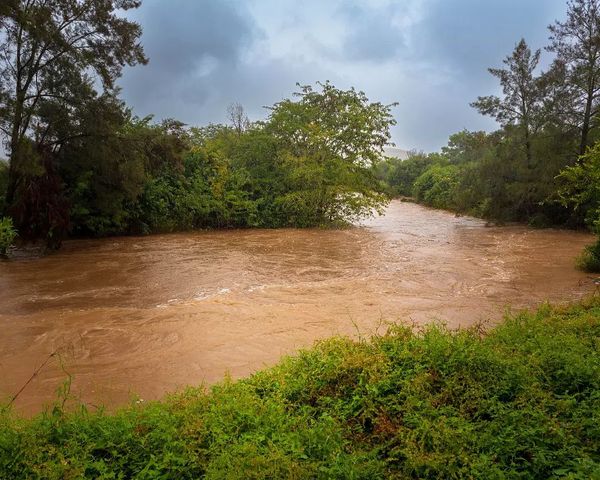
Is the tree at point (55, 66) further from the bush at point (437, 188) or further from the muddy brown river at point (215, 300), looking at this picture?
the bush at point (437, 188)

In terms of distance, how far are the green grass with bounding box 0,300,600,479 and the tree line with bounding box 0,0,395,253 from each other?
1068 centimetres

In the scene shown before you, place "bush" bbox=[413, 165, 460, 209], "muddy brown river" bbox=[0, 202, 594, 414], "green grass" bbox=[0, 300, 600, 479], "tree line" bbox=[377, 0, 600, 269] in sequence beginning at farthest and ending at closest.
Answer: "bush" bbox=[413, 165, 460, 209] → "tree line" bbox=[377, 0, 600, 269] → "muddy brown river" bbox=[0, 202, 594, 414] → "green grass" bbox=[0, 300, 600, 479]

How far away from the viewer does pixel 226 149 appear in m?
23.2

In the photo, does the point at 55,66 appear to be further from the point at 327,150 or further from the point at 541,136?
the point at 541,136

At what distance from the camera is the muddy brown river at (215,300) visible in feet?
17.8

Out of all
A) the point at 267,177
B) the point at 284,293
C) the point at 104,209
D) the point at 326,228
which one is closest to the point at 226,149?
the point at 267,177

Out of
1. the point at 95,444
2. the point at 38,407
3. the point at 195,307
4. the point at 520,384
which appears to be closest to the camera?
the point at 95,444

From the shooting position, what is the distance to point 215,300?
27.8 feet

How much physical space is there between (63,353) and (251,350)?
2.45 metres

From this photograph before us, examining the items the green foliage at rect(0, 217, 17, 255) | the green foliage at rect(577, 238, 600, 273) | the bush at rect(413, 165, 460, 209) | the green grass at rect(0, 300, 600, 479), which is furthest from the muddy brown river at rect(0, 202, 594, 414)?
the bush at rect(413, 165, 460, 209)

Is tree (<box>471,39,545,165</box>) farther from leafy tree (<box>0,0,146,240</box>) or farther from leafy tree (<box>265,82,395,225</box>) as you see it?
leafy tree (<box>0,0,146,240</box>)

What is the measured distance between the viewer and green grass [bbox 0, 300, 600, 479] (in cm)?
298

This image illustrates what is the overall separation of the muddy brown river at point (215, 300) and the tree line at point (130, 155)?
6.72 ft

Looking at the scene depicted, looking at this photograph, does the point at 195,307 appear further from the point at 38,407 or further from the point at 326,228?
the point at 326,228
